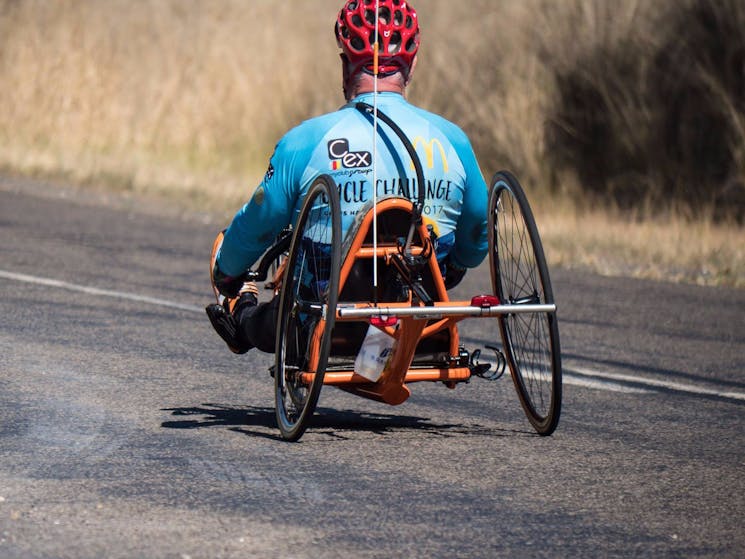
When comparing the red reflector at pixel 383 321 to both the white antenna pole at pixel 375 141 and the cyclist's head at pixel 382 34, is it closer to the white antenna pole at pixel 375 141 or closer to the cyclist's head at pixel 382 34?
the white antenna pole at pixel 375 141

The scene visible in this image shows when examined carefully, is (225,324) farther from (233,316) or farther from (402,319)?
(402,319)

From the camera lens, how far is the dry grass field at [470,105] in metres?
16.1

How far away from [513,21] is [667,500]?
13399 mm

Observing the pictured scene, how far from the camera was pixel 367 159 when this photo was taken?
20.3ft

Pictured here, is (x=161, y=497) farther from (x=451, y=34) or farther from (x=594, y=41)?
(x=451, y=34)

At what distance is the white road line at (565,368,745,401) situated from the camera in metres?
8.07

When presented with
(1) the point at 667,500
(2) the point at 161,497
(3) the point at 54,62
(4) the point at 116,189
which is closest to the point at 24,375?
(2) the point at 161,497

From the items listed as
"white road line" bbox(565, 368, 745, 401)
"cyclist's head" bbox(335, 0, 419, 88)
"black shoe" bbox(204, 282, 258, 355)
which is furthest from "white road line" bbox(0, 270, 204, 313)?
"cyclist's head" bbox(335, 0, 419, 88)

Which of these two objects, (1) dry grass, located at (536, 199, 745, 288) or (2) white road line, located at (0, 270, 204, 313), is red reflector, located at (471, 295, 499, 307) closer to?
(2) white road line, located at (0, 270, 204, 313)

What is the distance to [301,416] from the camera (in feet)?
20.2

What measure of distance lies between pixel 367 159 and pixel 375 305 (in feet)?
1.80

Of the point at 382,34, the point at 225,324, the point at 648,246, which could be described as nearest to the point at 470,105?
the point at 648,246

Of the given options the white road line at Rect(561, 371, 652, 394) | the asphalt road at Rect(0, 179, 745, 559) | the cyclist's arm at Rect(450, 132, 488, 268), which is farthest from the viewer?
the white road line at Rect(561, 371, 652, 394)

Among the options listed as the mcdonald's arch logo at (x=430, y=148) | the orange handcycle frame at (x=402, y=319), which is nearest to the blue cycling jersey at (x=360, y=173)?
the mcdonald's arch logo at (x=430, y=148)
